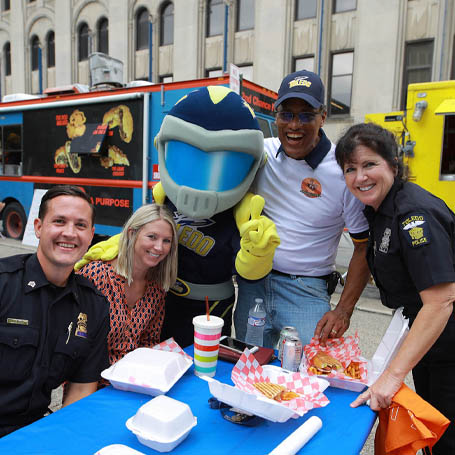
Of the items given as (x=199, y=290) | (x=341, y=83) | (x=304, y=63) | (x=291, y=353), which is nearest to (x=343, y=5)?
(x=304, y=63)

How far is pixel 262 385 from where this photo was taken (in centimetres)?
148

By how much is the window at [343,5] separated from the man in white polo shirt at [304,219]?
1160 cm

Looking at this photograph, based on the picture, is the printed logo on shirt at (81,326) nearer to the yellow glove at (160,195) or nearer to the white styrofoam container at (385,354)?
the yellow glove at (160,195)

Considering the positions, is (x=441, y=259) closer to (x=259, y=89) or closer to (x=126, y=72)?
(x=259, y=89)

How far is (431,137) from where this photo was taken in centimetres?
549

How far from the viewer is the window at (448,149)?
17.6ft

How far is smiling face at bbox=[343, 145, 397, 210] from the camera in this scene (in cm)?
168

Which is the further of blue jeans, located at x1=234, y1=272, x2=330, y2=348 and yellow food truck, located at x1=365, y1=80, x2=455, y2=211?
yellow food truck, located at x1=365, y1=80, x2=455, y2=211

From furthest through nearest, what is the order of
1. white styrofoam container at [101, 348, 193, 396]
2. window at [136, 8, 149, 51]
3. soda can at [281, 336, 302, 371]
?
1. window at [136, 8, 149, 51]
2. soda can at [281, 336, 302, 371]
3. white styrofoam container at [101, 348, 193, 396]

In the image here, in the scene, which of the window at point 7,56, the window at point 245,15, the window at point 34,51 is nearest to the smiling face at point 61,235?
the window at point 245,15

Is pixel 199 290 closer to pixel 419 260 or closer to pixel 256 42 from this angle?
pixel 419 260

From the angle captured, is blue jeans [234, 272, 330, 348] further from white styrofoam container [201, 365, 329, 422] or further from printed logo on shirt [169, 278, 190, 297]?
white styrofoam container [201, 365, 329, 422]

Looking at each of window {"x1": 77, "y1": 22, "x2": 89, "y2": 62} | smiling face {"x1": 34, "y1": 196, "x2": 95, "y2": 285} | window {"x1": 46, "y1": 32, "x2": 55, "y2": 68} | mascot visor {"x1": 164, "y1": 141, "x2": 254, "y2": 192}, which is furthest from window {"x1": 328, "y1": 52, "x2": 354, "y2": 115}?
window {"x1": 46, "y1": 32, "x2": 55, "y2": 68}

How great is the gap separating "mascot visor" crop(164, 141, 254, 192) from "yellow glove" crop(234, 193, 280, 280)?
159 mm
